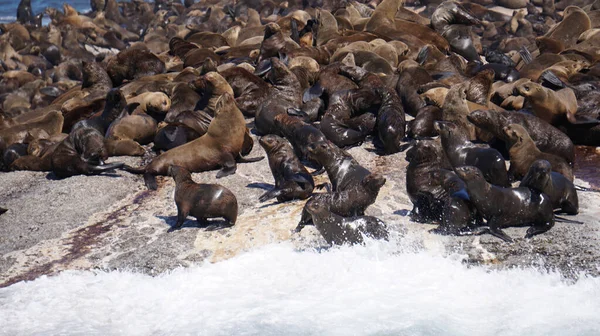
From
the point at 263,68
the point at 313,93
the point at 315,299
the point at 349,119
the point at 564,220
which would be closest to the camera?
the point at 315,299

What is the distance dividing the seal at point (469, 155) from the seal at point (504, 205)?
0.88 meters

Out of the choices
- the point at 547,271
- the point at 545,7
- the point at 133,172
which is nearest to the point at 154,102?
the point at 133,172

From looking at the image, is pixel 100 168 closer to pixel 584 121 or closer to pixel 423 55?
pixel 584 121

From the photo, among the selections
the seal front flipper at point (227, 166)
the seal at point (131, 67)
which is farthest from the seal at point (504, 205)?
the seal at point (131, 67)

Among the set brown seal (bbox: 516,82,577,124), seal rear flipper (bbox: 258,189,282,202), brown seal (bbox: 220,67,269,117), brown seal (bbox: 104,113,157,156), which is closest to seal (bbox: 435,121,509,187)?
seal rear flipper (bbox: 258,189,282,202)

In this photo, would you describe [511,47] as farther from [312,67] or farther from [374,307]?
[374,307]

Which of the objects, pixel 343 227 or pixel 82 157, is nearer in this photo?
pixel 343 227

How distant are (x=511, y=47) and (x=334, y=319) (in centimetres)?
1307

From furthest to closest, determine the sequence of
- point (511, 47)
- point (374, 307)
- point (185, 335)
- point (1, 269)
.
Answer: point (511, 47), point (1, 269), point (374, 307), point (185, 335)

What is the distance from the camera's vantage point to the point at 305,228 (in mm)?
6863

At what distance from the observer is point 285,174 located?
792 cm

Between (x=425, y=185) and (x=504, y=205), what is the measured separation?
88cm

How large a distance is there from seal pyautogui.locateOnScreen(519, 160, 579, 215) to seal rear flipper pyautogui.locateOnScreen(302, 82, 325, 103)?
438 cm

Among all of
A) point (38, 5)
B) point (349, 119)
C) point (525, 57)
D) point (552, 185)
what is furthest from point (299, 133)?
point (38, 5)
